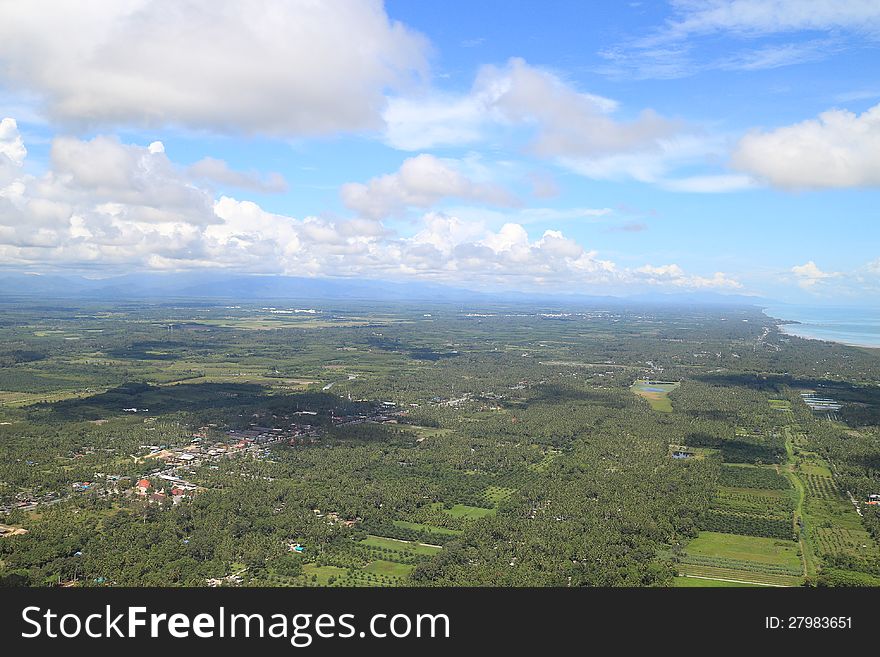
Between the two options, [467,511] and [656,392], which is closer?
[467,511]

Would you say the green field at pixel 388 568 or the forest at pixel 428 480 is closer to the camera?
the green field at pixel 388 568

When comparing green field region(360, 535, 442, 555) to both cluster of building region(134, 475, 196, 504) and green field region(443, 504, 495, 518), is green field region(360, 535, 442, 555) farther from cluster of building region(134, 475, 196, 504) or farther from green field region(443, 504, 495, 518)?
cluster of building region(134, 475, 196, 504)

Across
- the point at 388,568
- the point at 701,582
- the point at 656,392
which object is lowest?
the point at 388,568

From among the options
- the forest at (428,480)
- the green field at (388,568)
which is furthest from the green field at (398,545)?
the green field at (388,568)

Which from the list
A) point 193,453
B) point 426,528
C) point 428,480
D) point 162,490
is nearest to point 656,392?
point 428,480

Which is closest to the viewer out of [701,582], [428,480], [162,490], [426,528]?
[701,582]

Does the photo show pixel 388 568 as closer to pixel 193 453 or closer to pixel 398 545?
pixel 398 545

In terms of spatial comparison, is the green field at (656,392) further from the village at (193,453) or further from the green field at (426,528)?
the green field at (426,528)

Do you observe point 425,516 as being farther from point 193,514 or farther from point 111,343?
point 111,343

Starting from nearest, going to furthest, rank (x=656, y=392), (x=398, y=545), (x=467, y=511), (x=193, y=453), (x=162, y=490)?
(x=398, y=545) < (x=467, y=511) < (x=162, y=490) < (x=193, y=453) < (x=656, y=392)
